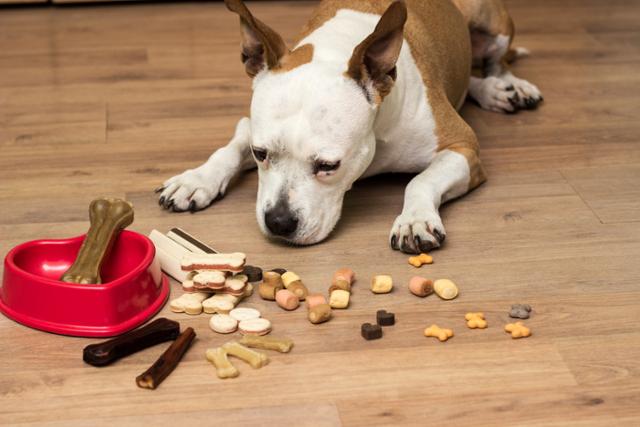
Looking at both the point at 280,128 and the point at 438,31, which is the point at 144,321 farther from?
the point at 438,31

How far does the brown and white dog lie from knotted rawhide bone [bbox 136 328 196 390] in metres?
0.51

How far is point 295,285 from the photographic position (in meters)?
2.66

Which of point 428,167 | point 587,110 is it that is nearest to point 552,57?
point 587,110

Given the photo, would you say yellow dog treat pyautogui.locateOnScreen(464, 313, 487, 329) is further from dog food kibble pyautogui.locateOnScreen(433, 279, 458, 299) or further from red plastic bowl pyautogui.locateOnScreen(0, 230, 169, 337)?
red plastic bowl pyautogui.locateOnScreen(0, 230, 169, 337)

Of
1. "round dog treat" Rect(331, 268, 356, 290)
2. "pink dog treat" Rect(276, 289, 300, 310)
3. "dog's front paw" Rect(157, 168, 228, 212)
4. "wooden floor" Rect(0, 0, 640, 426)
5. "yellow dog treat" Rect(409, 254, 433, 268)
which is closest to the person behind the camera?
"wooden floor" Rect(0, 0, 640, 426)

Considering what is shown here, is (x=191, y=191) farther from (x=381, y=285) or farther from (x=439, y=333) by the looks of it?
(x=439, y=333)

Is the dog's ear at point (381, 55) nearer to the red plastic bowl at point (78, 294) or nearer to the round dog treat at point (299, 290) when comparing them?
the round dog treat at point (299, 290)

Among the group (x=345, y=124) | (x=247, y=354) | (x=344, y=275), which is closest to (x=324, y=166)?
(x=345, y=124)

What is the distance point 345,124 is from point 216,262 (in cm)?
55

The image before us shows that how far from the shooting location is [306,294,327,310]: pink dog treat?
2.57 metres

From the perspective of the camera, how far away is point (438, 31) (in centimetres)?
349

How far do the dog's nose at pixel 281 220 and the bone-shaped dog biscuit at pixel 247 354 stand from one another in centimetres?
48

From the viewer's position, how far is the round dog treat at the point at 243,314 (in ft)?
8.32

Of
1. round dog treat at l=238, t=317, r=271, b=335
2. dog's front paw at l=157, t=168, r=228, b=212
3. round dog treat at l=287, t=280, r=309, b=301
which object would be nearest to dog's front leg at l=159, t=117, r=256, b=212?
dog's front paw at l=157, t=168, r=228, b=212
